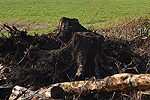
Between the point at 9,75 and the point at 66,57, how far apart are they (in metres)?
1.23

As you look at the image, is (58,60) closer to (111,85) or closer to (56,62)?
(56,62)

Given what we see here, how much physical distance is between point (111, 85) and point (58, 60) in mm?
1608

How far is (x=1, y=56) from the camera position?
170 inches

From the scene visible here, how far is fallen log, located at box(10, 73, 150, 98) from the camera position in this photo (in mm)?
2436

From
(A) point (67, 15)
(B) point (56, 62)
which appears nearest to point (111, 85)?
(B) point (56, 62)

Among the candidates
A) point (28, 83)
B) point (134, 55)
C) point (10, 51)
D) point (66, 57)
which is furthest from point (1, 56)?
point (134, 55)

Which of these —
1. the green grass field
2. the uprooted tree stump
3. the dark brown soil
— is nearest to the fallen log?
the dark brown soil

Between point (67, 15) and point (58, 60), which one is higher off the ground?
point (67, 15)

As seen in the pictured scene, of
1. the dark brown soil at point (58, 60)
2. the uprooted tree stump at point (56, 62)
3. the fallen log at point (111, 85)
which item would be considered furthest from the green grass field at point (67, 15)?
the fallen log at point (111, 85)

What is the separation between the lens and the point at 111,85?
2.72m

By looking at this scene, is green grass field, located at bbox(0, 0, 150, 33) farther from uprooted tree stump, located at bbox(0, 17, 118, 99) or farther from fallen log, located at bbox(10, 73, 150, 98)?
fallen log, located at bbox(10, 73, 150, 98)

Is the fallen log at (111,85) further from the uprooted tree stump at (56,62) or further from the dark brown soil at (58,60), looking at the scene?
the uprooted tree stump at (56,62)

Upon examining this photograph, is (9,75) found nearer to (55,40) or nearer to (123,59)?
(55,40)

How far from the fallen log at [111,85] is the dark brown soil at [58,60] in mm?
284
